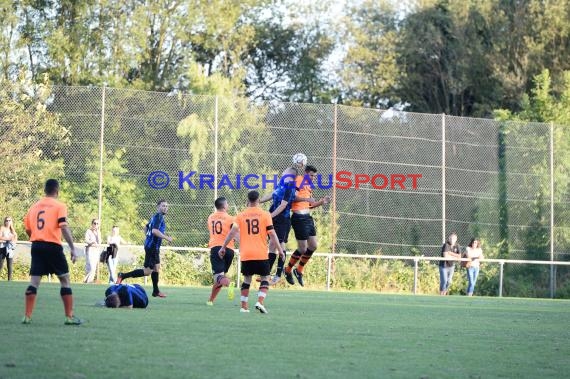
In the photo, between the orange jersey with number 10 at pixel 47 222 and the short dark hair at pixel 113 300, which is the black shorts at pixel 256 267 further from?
the orange jersey with number 10 at pixel 47 222

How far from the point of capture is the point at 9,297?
17625mm

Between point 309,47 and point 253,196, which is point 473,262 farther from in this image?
point 309,47

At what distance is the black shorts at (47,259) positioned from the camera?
11.7 m

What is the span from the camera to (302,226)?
1930 cm

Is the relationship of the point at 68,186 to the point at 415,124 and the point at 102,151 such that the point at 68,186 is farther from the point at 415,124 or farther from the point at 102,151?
the point at 415,124

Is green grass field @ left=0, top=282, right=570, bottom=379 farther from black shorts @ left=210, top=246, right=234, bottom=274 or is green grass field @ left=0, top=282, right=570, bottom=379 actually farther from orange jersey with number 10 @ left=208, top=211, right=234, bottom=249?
orange jersey with number 10 @ left=208, top=211, right=234, bottom=249

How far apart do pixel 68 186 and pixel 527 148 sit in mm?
14255

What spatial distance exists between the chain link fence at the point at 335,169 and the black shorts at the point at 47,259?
18671 millimetres

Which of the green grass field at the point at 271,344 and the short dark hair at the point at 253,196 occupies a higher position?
the short dark hair at the point at 253,196

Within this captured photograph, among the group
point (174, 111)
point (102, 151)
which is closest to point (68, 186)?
point (102, 151)

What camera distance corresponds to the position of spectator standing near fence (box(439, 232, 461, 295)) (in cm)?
3148

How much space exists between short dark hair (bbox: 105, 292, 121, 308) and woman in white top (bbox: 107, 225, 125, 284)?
1134cm

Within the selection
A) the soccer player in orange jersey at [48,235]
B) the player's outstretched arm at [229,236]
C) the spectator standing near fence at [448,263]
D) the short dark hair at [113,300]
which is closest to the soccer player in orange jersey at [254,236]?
the player's outstretched arm at [229,236]

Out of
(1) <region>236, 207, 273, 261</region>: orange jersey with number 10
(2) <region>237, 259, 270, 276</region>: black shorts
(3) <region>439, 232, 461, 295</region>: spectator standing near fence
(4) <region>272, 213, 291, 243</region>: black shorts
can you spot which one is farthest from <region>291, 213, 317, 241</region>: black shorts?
(3) <region>439, 232, 461, 295</region>: spectator standing near fence
